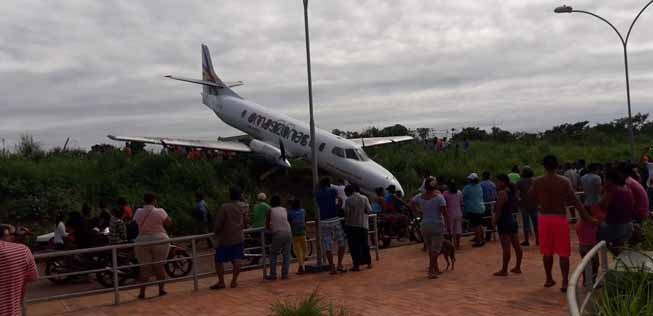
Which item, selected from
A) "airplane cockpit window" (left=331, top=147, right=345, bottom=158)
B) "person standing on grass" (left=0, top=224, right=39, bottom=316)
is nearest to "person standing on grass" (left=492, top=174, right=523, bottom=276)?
"person standing on grass" (left=0, top=224, right=39, bottom=316)

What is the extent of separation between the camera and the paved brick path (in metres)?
7.64

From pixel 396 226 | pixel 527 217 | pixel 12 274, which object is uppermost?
pixel 12 274

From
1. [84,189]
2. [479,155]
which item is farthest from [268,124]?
[479,155]

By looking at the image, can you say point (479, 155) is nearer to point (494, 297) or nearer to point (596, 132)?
point (494, 297)

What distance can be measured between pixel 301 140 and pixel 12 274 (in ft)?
62.1

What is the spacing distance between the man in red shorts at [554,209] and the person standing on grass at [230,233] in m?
4.40

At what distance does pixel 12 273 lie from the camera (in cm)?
516

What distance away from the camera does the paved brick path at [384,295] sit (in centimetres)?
764

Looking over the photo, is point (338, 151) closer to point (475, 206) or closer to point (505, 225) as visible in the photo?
point (475, 206)

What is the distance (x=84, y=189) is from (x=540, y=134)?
4455cm

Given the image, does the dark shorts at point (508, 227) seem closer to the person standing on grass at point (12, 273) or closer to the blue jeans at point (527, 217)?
the blue jeans at point (527, 217)

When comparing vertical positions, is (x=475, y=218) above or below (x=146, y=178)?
below

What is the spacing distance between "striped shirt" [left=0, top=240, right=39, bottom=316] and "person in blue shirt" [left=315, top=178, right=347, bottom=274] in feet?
19.0

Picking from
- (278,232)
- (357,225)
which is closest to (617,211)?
(357,225)
